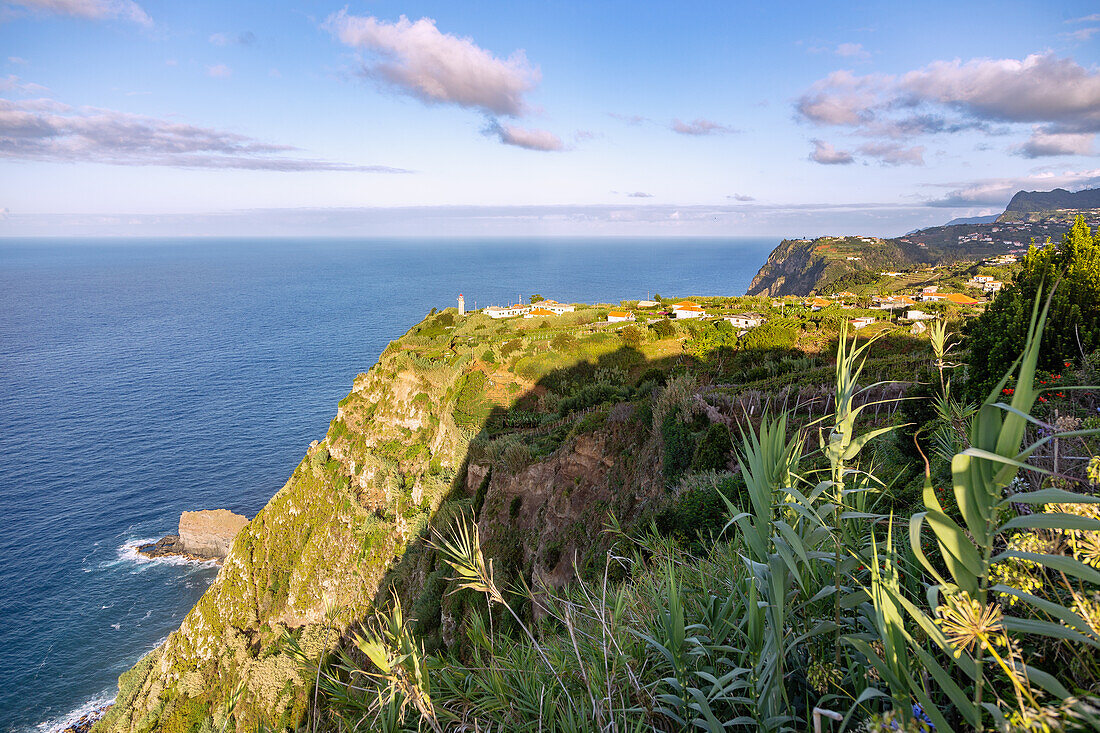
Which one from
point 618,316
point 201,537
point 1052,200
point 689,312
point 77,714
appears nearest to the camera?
point 77,714

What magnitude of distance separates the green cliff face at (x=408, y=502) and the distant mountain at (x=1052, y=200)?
517ft

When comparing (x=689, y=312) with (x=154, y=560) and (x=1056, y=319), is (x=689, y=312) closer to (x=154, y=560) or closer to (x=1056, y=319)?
(x=1056, y=319)

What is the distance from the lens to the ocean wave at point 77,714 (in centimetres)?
2597

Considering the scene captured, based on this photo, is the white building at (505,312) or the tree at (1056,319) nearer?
the tree at (1056,319)

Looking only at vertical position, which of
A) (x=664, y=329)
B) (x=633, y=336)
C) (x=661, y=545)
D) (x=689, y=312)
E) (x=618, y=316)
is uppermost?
(x=661, y=545)

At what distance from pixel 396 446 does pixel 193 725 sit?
1609 cm

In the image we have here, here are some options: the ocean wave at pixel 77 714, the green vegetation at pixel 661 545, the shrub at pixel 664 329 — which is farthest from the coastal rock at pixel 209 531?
the shrub at pixel 664 329

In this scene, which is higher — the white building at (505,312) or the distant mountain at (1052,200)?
the distant mountain at (1052,200)

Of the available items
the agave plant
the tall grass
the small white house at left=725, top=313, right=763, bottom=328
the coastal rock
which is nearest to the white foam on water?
the coastal rock

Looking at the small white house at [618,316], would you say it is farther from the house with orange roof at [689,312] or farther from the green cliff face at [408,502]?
the house with orange roof at [689,312]

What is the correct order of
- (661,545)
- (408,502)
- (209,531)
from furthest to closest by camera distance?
(209,531)
(408,502)
(661,545)

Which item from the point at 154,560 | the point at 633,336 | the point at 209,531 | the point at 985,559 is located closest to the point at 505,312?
the point at 633,336

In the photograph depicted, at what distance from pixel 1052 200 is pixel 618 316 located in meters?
183

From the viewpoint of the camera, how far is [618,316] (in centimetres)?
4416
